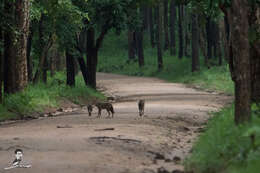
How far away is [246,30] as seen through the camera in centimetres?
1266

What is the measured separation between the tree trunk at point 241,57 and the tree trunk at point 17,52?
44.1 feet

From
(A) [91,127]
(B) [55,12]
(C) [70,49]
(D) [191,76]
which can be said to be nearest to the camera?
(A) [91,127]

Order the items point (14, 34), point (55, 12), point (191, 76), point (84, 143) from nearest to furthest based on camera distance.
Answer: point (84, 143) → point (14, 34) → point (55, 12) → point (191, 76)

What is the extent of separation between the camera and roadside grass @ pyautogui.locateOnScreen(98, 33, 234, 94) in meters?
42.7

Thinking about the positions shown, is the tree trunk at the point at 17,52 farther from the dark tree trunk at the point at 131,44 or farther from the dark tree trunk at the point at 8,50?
the dark tree trunk at the point at 131,44

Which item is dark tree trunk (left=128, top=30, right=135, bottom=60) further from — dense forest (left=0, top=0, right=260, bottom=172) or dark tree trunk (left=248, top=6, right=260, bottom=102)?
dark tree trunk (left=248, top=6, right=260, bottom=102)

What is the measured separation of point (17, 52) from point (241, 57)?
13809 millimetres

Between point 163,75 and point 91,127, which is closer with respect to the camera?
point 91,127

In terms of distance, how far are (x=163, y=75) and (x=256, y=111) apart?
4350 centimetres

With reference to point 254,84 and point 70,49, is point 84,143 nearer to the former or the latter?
point 254,84

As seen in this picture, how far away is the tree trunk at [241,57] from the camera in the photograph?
12.6 metres

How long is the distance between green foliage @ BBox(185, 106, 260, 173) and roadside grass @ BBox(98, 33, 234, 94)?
22780mm

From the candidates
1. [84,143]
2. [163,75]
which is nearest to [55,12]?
[84,143]

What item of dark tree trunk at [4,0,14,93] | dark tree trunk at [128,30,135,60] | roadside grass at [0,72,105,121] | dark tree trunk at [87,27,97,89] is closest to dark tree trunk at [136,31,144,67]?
dark tree trunk at [128,30,135,60]
